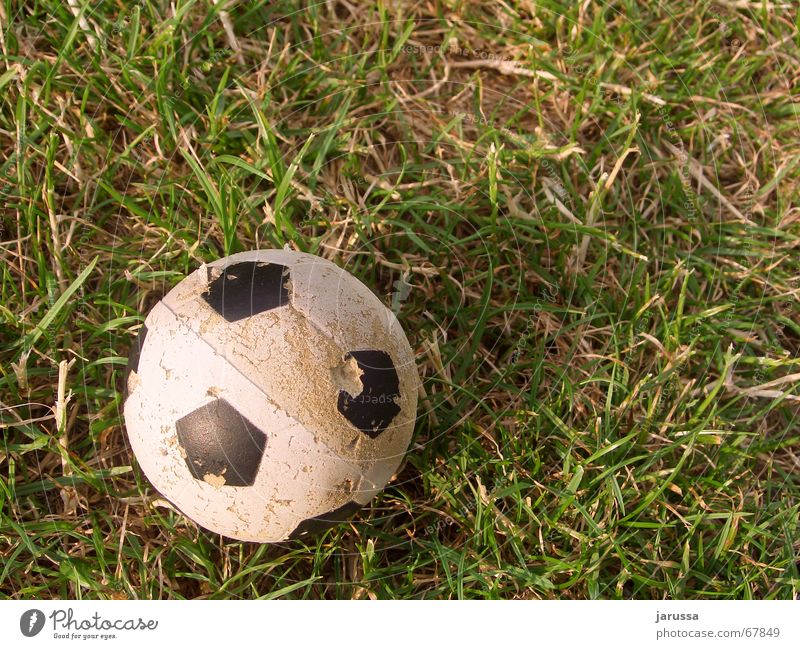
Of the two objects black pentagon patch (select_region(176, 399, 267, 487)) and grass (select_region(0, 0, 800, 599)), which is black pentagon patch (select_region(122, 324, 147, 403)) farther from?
grass (select_region(0, 0, 800, 599))

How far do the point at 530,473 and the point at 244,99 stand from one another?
2.23 m

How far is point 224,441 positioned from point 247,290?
49cm

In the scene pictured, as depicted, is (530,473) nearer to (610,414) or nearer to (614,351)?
(610,414)

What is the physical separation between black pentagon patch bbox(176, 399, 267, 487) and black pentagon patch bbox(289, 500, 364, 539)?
0.98 ft

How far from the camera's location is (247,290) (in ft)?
7.07

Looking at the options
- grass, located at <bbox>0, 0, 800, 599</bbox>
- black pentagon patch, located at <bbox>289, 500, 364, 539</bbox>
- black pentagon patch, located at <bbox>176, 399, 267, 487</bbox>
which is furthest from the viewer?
grass, located at <bbox>0, 0, 800, 599</bbox>

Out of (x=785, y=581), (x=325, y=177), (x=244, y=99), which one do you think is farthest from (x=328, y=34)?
(x=785, y=581)
